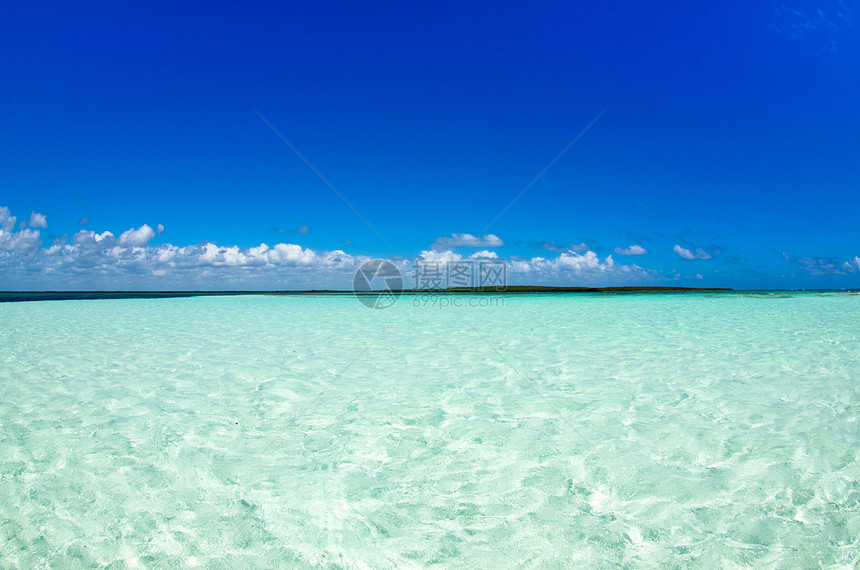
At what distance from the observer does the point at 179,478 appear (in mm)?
Result: 3037

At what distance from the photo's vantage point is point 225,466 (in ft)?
10.6

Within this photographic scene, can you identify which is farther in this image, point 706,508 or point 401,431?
point 401,431

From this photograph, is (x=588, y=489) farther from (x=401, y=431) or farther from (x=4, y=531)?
(x=4, y=531)

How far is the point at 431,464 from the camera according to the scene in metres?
3.26

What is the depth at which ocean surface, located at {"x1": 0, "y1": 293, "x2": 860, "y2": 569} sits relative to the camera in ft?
7.50

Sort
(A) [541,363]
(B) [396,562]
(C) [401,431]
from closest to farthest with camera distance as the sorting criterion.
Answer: (B) [396,562] → (C) [401,431] → (A) [541,363]

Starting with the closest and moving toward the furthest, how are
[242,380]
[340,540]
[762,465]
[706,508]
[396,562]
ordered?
[396,562], [340,540], [706,508], [762,465], [242,380]

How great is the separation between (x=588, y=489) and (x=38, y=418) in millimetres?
4983

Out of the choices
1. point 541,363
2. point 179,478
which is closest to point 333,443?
point 179,478

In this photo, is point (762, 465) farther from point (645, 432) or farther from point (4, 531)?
point (4, 531)

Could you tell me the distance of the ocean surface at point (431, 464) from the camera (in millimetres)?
2287

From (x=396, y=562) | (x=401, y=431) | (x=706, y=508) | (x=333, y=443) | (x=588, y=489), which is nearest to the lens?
(x=396, y=562)

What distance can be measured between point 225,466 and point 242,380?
2778 mm

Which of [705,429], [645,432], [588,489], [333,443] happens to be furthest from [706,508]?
[333,443]
